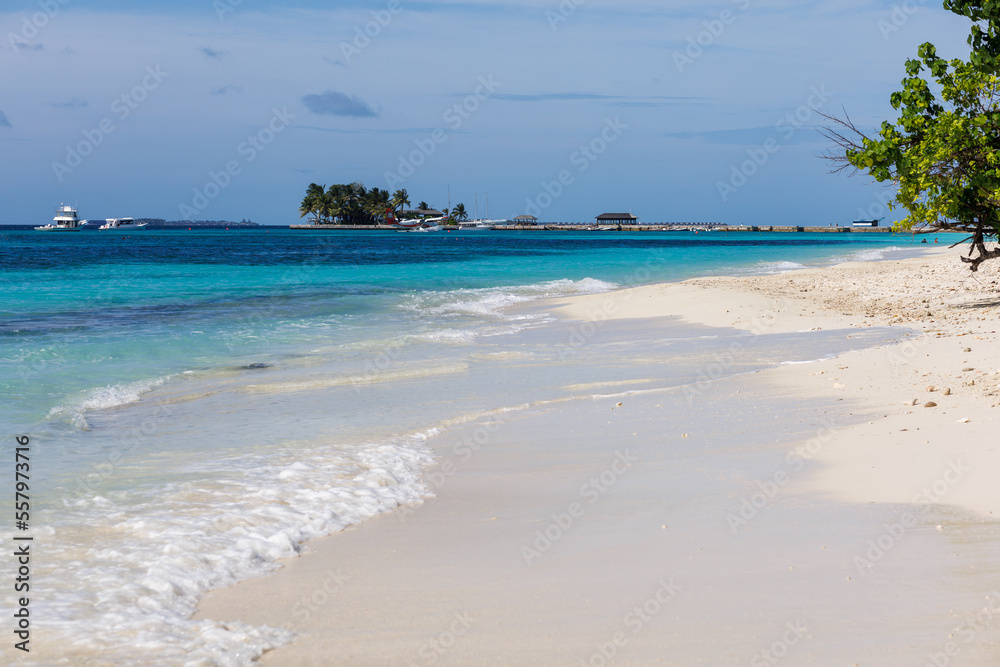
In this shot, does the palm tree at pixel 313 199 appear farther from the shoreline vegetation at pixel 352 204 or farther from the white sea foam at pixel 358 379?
the white sea foam at pixel 358 379

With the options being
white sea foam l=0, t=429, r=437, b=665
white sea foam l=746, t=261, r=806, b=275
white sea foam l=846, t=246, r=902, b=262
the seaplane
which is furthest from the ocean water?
the seaplane

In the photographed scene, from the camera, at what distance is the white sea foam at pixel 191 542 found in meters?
4.38

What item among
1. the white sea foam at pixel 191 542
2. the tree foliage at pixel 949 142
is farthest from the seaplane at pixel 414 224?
the white sea foam at pixel 191 542

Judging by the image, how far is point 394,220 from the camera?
19762 cm

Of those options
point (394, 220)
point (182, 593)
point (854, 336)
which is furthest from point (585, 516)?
point (394, 220)

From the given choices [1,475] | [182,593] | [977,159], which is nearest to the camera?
[182,593]

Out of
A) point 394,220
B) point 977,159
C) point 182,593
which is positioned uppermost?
point 394,220

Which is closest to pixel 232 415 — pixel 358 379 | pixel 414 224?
pixel 358 379

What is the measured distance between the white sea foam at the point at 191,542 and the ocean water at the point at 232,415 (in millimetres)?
17

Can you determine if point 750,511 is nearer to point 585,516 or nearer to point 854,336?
point 585,516

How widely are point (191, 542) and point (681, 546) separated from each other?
354 centimetres

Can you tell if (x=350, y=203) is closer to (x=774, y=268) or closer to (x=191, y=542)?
(x=774, y=268)

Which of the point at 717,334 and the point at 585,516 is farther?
the point at 717,334

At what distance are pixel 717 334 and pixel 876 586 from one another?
1218cm
